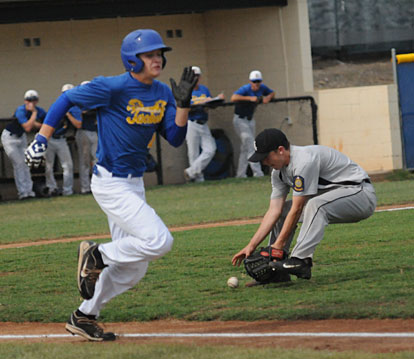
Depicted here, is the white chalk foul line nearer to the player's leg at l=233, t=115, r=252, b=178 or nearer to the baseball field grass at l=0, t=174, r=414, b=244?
the baseball field grass at l=0, t=174, r=414, b=244

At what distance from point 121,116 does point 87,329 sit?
1511mm

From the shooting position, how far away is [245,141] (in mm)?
19500

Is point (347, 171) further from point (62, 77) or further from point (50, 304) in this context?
point (62, 77)

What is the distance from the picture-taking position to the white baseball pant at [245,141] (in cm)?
1947

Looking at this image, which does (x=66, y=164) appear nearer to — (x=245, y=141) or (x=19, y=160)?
(x=19, y=160)

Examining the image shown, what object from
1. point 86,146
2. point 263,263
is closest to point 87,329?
point 263,263

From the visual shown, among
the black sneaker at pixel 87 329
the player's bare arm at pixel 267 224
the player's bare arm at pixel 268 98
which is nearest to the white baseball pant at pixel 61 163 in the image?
the player's bare arm at pixel 268 98

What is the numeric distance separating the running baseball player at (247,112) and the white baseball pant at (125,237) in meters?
12.9

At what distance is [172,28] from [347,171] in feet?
48.7

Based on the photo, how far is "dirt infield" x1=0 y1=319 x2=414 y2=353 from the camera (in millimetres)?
5441

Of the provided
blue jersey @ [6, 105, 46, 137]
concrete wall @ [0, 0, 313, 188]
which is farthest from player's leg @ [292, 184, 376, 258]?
concrete wall @ [0, 0, 313, 188]

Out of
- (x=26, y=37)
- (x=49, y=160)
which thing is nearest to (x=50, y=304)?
(x=49, y=160)

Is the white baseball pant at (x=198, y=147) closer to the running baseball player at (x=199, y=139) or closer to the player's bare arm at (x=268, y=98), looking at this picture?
the running baseball player at (x=199, y=139)

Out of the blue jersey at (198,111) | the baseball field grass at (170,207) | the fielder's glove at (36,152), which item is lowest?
the baseball field grass at (170,207)
